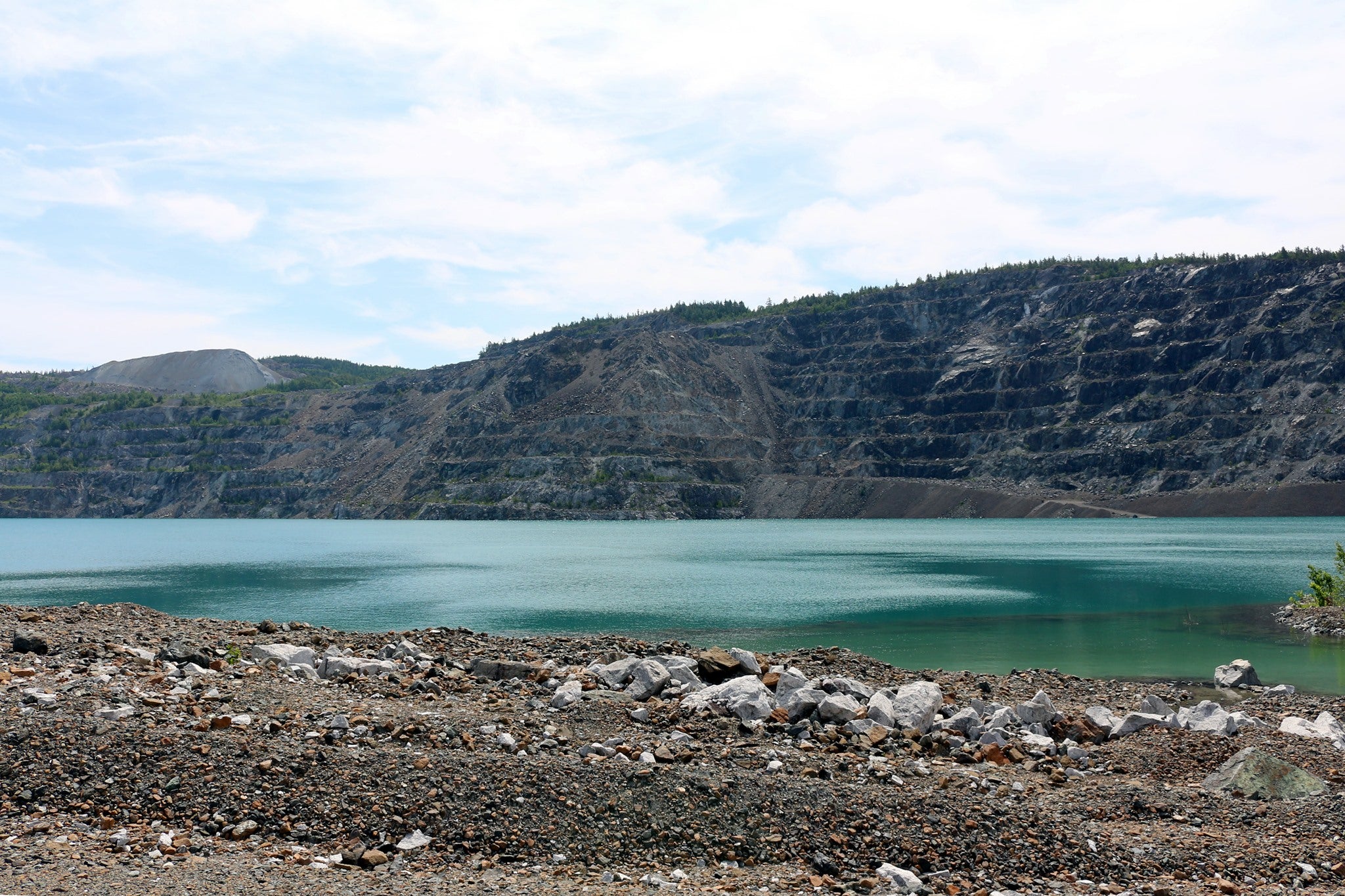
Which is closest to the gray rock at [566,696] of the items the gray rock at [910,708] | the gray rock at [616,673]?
the gray rock at [616,673]

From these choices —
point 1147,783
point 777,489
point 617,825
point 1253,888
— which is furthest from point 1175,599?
point 777,489

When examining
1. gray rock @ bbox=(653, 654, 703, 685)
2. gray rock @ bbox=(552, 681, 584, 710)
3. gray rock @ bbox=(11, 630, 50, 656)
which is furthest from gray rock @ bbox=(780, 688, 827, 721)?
gray rock @ bbox=(11, 630, 50, 656)

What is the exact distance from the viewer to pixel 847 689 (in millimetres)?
20047

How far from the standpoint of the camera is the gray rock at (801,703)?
57.3 feet

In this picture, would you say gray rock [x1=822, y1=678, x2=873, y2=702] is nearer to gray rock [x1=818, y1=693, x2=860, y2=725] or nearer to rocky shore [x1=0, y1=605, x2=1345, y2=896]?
rocky shore [x1=0, y1=605, x2=1345, y2=896]

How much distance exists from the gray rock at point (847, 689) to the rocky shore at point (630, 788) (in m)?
0.10

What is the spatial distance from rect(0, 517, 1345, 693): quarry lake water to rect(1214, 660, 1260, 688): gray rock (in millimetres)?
1483

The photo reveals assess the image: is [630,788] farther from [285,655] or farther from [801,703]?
[285,655]

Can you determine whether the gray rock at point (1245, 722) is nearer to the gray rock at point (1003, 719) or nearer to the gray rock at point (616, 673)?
the gray rock at point (1003, 719)

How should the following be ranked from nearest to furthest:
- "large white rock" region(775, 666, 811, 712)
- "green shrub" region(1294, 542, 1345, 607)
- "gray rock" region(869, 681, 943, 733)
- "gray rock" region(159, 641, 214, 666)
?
"gray rock" region(869, 681, 943, 733)
"large white rock" region(775, 666, 811, 712)
"gray rock" region(159, 641, 214, 666)
"green shrub" region(1294, 542, 1345, 607)

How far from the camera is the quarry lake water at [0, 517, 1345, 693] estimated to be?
38.6 metres

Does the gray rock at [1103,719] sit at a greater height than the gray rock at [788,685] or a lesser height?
lesser

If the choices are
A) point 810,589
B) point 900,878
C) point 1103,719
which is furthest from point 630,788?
point 810,589

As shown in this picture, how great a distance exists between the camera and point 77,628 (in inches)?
1025
